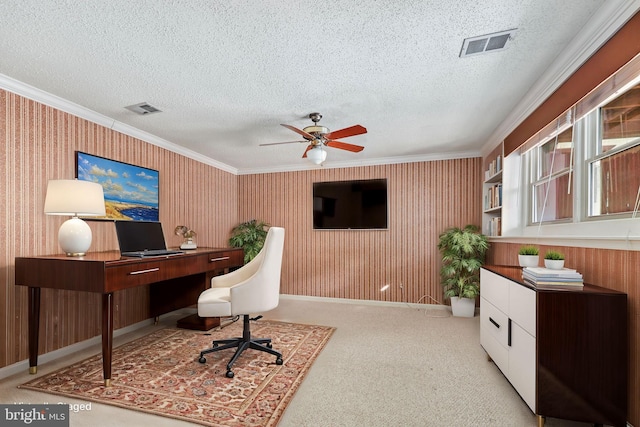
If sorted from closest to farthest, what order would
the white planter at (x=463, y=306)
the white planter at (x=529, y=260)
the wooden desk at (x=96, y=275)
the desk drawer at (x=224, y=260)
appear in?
the wooden desk at (x=96, y=275) → the white planter at (x=529, y=260) → the desk drawer at (x=224, y=260) → the white planter at (x=463, y=306)

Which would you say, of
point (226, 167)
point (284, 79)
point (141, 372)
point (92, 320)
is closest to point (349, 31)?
point (284, 79)

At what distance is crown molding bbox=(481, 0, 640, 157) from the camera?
1.45 meters

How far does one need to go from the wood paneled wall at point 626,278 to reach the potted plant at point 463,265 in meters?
1.81

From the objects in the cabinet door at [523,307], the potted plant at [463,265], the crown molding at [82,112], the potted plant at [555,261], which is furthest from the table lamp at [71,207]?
the potted plant at [463,265]

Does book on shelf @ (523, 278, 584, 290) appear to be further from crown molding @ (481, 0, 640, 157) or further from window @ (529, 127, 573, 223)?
crown molding @ (481, 0, 640, 157)

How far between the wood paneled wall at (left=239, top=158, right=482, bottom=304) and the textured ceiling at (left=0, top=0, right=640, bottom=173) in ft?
4.34

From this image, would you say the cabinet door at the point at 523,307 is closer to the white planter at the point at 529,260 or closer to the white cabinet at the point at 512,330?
the white cabinet at the point at 512,330

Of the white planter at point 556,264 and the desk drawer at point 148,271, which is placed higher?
the white planter at point 556,264

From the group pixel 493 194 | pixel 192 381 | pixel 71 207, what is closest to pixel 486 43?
pixel 493 194

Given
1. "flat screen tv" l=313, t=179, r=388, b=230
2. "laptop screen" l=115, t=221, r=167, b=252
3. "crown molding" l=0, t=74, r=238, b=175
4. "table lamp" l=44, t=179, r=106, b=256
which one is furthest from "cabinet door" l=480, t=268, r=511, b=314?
"crown molding" l=0, t=74, r=238, b=175

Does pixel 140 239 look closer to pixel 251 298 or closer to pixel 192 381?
pixel 251 298

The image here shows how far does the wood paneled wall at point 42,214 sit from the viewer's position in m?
2.28

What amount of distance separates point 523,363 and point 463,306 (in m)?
2.23

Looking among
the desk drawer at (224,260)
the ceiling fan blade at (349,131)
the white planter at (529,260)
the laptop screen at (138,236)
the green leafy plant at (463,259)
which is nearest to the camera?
the white planter at (529,260)
